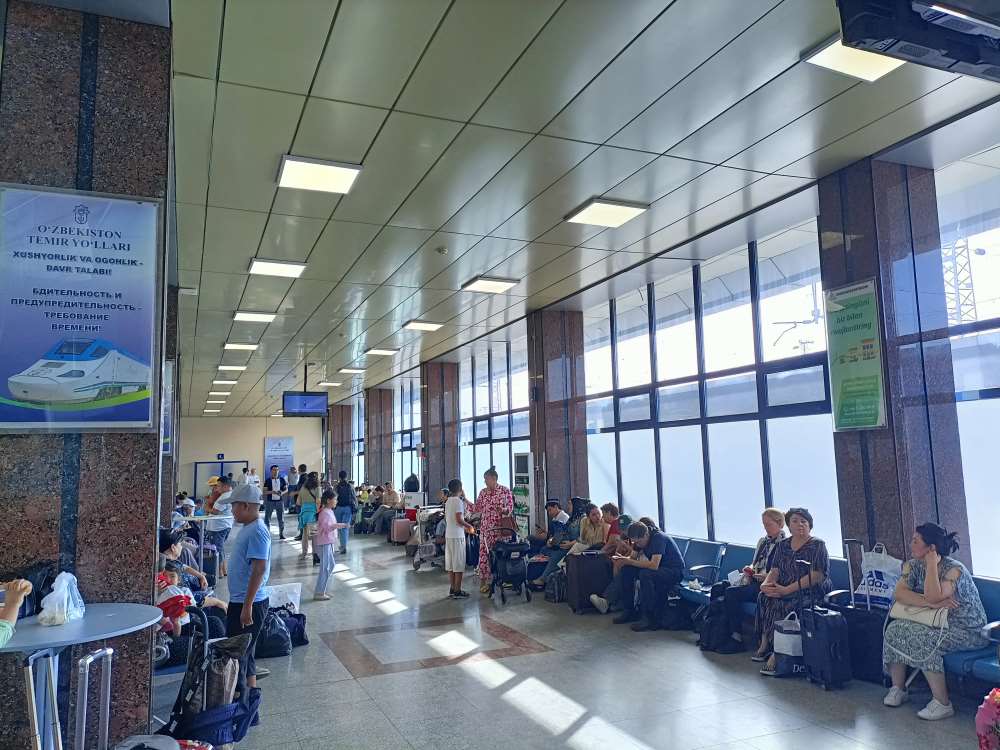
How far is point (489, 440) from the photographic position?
546 inches


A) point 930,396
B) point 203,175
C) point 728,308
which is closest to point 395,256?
point 203,175

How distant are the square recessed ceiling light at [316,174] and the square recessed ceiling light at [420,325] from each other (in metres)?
5.54

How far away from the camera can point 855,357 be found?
557 centimetres

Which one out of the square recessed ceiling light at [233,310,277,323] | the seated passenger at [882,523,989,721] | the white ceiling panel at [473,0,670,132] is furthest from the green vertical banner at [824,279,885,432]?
the square recessed ceiling light at [233,310,277,323]

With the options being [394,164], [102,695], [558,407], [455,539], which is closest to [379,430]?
[558,407]

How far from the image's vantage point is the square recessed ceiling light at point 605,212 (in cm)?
623

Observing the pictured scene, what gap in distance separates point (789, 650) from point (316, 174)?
16.2 feet

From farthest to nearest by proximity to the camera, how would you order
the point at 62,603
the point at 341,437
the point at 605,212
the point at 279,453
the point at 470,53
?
1. the point at 279,453
2. the point at 341,437
3. the point at 605,212
4. the point at 470,53
5. the point at 62,603

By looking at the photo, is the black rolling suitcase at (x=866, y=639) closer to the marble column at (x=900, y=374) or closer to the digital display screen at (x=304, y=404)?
the marble column at (x=900, y=374)

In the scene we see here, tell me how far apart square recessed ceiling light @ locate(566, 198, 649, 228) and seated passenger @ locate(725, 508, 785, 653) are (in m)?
2.88

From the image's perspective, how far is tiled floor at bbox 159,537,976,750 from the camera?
414 centimetres

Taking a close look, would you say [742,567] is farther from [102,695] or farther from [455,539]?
[102,695]

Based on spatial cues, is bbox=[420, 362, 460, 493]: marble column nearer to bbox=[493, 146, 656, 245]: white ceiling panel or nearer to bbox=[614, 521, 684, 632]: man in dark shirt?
bbox=[614, 521, 684, 632]: man in dark shirt

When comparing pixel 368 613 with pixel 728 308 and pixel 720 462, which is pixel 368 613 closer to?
pixel 720 462
